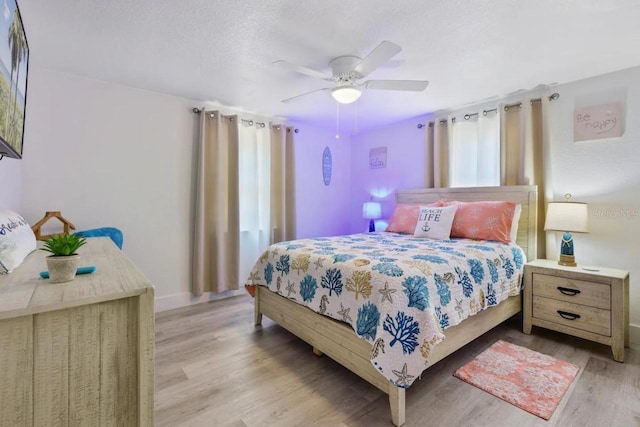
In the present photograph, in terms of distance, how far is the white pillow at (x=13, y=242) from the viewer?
40.6 inches

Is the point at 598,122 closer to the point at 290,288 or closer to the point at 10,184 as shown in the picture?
the point at 290,288

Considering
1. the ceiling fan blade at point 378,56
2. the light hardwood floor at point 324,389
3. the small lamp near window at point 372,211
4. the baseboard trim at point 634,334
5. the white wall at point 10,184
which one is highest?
the ceiling fan blade at point 378,56

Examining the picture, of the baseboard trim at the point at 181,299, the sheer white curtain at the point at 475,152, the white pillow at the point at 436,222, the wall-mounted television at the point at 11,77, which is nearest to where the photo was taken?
the wall-mounted television at the point at 11,77

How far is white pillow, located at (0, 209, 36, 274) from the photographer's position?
1031 mm

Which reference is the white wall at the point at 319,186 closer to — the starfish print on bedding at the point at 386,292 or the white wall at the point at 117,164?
the white wall at the point at 117,164

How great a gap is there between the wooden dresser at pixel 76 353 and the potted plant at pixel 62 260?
1.5 inches

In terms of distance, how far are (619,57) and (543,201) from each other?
128 cm

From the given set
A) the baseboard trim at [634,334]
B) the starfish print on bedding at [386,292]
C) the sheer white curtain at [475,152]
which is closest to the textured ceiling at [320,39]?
the sheer white curtain at [475,152]

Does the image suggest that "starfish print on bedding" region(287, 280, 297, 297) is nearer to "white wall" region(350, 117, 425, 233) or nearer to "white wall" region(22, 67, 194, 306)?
"white wall" region(22, 67, 194, 306)

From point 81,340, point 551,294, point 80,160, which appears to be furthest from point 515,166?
point 80,160

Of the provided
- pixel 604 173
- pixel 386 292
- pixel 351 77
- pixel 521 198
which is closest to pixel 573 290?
pixel 521 198

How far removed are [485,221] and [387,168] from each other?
6.05ft

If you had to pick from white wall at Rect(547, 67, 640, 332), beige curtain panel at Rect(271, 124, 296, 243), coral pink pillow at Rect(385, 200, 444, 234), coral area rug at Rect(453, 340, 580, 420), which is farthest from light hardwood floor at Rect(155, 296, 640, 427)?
beige curtain panel at Rect(271, 124, 296, 243)

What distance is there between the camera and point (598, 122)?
2602 mm
